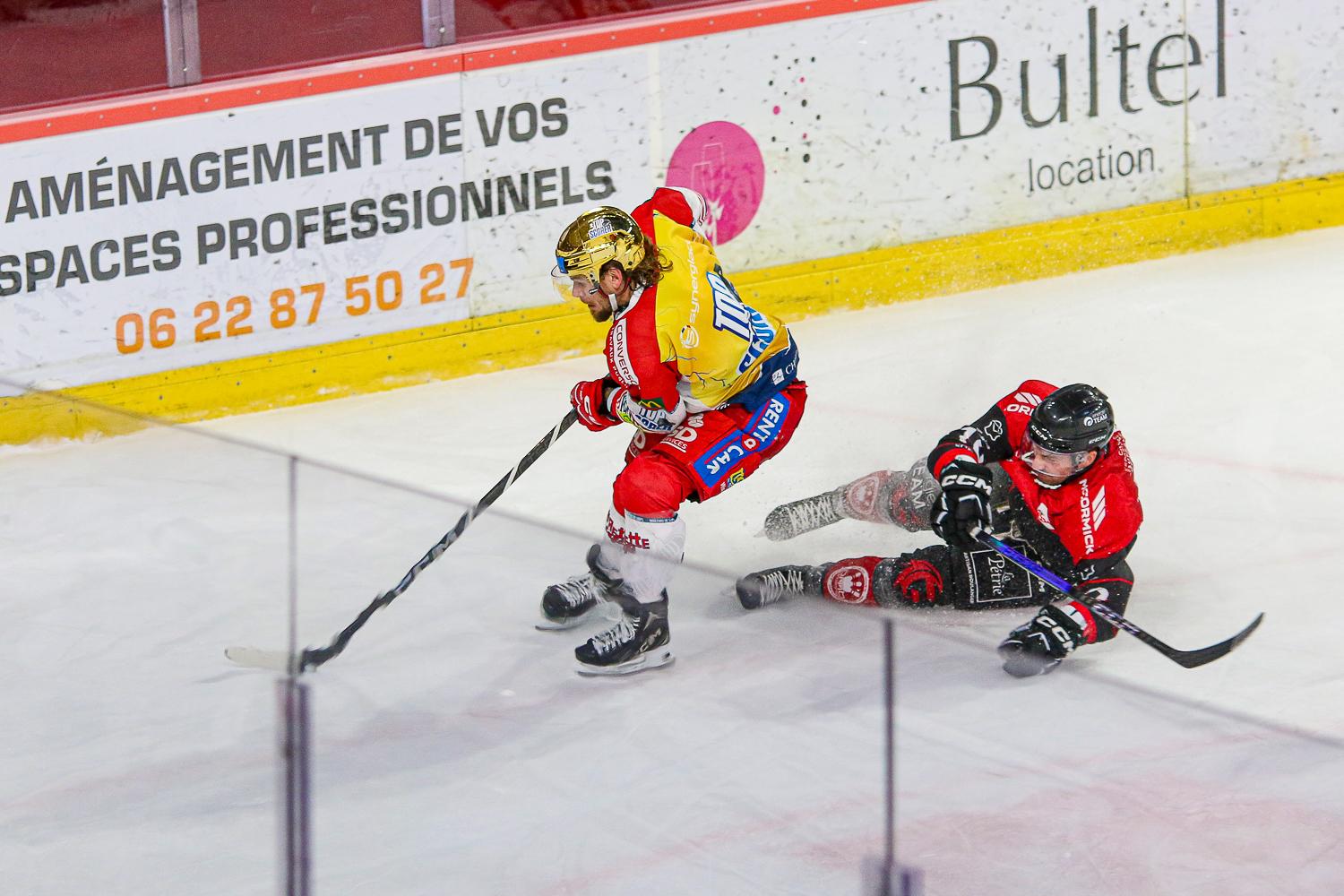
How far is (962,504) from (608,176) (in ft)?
8.38

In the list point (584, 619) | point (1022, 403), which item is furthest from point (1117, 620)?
point (584, 619)

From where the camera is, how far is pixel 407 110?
623 centimetres

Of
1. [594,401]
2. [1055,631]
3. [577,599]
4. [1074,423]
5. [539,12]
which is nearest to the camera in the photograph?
[577,599]

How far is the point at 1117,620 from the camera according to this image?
13.8ft

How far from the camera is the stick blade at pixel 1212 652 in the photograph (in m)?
4.27

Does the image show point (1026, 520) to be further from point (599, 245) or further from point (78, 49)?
point (78, 49)

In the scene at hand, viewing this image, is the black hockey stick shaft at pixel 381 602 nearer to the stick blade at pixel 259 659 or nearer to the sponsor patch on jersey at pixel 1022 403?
the stick blade at pixel 259 659

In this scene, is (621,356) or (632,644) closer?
(632,644)

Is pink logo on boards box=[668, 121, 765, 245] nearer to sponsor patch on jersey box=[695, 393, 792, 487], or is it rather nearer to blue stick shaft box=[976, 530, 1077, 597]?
sponsor patch on jersey box=[695, 393, 792, 487]

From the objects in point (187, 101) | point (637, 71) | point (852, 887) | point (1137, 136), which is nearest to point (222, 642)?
point (852, 887)

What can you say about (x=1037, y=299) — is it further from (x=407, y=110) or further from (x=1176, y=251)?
(x=407, y=110)

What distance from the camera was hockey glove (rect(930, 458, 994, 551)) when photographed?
4.38 metres

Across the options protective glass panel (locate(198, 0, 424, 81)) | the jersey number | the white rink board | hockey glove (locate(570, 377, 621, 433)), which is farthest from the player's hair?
protective glass panel (locate(198, 0, 424, 81))

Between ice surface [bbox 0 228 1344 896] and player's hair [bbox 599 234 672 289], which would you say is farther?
player's hair [bbox 599 234 672 289]
